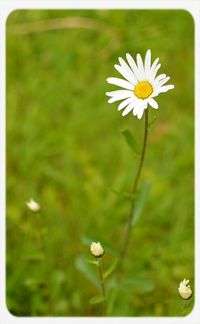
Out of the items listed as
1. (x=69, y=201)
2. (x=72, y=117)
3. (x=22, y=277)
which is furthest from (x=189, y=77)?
(x=22, y=277)

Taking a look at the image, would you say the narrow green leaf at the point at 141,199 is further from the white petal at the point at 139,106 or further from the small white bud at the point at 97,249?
the white petal at the point at 139,106

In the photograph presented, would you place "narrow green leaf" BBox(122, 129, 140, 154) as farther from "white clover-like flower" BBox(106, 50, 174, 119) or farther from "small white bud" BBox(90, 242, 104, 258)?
"small white bud" BBox(90, 242, 104, 258)

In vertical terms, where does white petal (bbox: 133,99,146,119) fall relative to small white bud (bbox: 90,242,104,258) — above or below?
above

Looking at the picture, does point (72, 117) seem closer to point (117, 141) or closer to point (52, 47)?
point (117, 141)

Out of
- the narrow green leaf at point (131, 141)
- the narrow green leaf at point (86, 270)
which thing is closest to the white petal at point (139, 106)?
the narrow green leaf at point (131, 141)

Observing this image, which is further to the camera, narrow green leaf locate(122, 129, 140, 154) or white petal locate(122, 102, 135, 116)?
narrow green leaf locate(122, 129, 140, 154)

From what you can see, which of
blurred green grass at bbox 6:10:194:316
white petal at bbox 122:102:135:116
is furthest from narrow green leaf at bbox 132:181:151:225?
white petal at bbox 122:102:135:116
